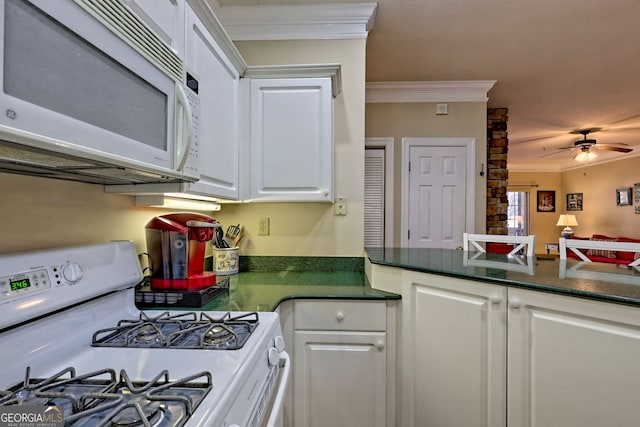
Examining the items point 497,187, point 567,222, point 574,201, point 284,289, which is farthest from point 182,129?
point 574,201

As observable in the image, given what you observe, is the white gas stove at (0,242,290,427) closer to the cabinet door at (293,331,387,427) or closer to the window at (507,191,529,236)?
the cabinet door at (293,331,387,427)

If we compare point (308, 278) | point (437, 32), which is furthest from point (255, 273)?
point (437, 32)

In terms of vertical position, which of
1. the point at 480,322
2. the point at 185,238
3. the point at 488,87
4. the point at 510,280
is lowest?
the point at 480,322

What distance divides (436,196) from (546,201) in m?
6.42

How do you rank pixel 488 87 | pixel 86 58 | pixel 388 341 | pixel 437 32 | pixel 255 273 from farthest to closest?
pixel 488 87 < pixel 437 32 < pixel 255 273 < pixel 388 341 < pixel 86 58

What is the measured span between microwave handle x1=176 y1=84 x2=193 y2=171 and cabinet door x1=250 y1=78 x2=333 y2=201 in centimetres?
84

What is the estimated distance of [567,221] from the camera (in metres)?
7.50

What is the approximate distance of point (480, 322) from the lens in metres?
1.34

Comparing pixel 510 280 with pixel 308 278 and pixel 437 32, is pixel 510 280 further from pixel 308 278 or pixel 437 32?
pixel 437 32

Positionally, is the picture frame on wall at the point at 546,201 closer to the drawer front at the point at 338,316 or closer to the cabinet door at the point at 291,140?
the cabinet door at the point at 291,140

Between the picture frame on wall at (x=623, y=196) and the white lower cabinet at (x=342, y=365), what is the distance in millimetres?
7238

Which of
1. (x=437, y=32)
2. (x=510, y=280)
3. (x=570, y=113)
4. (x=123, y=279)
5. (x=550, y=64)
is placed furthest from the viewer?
(x=570, y=113)

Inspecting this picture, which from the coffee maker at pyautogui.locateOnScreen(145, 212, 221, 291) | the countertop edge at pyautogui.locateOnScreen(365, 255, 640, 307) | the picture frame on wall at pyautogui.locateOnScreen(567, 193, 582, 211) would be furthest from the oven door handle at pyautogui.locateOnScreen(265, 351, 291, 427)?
the picture frame on wall at pyautogui.locateOnScreen(567, 193, 582, 211)

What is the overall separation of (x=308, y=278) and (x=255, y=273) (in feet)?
1.21
